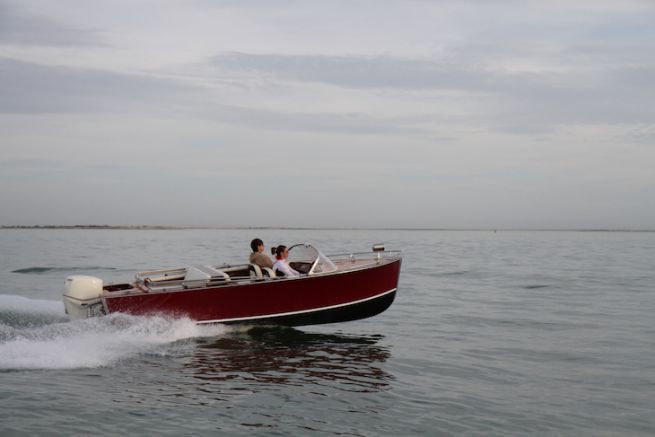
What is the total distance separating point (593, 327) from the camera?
53.7 feet

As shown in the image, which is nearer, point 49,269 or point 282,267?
point 282,267

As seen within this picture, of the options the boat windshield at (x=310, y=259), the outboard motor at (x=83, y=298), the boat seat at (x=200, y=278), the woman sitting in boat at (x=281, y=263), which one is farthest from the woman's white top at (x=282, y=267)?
the outboard motor at (x=83, y=298)

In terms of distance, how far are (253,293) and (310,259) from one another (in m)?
1.61

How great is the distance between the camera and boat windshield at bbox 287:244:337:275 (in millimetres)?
13656

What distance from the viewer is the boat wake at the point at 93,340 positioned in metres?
10.8

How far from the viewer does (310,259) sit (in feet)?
46.2

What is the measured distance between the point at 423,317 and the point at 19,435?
12.1 meters

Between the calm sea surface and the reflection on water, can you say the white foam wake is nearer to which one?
the calm sea surface

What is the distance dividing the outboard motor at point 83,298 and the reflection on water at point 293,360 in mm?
2013

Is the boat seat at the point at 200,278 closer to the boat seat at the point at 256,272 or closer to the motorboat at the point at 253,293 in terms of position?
the motorboat at the point at 253,293

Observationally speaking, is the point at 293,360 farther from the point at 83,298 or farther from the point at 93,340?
the point at 83,298

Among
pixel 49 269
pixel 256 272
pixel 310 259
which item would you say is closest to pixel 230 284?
pixel 256 272

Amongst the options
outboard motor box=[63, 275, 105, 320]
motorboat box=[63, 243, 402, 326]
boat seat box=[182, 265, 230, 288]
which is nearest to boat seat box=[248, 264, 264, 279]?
motorboat box=[63, 243, 402, 326]

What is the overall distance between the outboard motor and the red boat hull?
0.85ft
